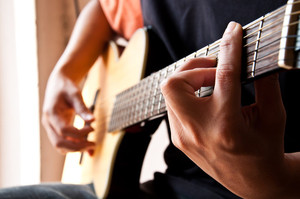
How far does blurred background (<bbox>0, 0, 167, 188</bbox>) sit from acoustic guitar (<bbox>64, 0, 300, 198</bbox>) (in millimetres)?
380

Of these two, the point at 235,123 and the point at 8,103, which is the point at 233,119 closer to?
the point at 235,123

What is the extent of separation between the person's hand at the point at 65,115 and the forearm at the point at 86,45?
0.05 m

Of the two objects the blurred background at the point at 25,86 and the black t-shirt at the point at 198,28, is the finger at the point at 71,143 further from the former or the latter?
the blurred background at the point at 25,86

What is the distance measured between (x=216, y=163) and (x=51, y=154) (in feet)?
3.94

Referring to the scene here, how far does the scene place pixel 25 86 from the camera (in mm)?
1572

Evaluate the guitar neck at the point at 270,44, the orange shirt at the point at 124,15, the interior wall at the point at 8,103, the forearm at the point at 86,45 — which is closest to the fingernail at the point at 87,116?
the forearm at the point at 86,45

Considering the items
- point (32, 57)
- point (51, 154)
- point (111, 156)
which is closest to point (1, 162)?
point (51, 154)

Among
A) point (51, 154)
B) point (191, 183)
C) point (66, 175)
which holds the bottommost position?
point (51, 154)

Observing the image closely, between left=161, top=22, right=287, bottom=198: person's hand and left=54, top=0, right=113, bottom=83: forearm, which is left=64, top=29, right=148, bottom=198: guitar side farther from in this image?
left=161, top=22, right=287, bottom=198: person's hand

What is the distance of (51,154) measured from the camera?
1.55 meters

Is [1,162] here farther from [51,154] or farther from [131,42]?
[131,42]

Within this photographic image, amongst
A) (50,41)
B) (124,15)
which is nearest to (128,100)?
(124,15)

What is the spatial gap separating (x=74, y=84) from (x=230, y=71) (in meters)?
0.73

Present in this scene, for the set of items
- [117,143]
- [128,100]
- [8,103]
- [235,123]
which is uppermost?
[235,123]
